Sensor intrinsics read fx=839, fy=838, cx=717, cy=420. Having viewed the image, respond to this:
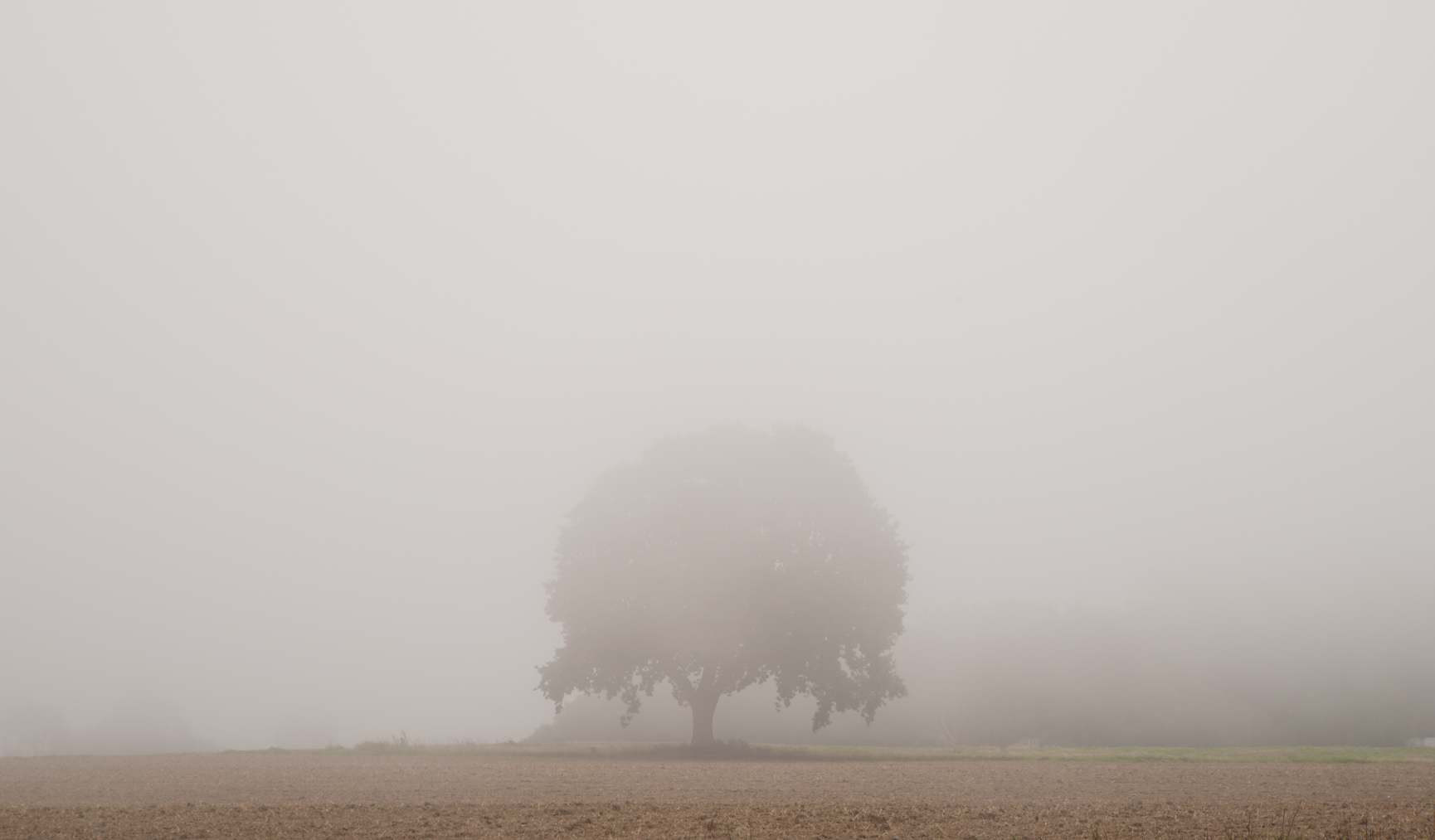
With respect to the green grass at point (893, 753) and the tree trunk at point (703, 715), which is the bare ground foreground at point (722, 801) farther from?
the tree trunk at point (703, 715)

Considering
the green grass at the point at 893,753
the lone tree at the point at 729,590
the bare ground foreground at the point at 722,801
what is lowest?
the green grass at the point at 893,753

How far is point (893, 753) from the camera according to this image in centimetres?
3316

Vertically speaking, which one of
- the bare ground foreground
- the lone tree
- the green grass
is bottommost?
the green grass

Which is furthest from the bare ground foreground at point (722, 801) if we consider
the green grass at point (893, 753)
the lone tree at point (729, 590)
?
the lone tree at point (729, 590)

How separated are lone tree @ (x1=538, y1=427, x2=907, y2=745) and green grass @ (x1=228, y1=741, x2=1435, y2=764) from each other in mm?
1892

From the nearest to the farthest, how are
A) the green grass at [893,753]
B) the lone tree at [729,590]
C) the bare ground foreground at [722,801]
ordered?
1. the bare ground foreground at [722,801]
2. the green grass at [893,753]
3. the lone tree at [729,590]

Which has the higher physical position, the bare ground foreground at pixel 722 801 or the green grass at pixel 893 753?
the bare ground foreground at pixel 722 801

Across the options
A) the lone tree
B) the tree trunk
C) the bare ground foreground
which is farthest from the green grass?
the bare ground foreground

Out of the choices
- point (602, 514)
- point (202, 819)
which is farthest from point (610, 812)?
point (602, 514)

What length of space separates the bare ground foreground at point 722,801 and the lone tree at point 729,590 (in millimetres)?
8839

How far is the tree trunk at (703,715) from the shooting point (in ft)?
113

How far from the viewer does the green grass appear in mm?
27156

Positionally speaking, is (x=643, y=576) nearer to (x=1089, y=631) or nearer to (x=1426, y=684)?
(x=1089, y=631)

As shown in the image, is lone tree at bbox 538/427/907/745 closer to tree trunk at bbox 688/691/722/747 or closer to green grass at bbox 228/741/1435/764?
tree trunk at bbox 688/691/722/747
